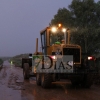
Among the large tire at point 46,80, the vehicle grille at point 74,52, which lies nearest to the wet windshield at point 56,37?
the vehicle grille at point 74,52

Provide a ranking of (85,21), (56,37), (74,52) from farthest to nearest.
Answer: (85,21), (56,37), (74,52)

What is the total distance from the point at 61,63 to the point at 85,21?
13.3 meters

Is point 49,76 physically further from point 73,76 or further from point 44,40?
point 44,40

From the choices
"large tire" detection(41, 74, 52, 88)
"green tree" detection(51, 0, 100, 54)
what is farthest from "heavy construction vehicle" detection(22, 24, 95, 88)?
"green tree" detection(51, 0, 100, 54)

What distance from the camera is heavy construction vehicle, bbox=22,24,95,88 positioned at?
527 inches

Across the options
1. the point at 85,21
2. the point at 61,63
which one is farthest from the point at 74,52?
the point at 85,21

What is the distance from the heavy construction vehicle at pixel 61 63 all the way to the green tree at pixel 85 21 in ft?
34.2

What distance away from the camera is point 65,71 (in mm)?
13336

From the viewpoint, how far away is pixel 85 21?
1029 inches

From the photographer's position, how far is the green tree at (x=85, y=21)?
25500mm

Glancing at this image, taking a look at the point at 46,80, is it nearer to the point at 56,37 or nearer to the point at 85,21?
the point at 56,37

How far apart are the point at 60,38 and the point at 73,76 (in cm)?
284

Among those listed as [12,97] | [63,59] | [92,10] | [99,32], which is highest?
[92,10]

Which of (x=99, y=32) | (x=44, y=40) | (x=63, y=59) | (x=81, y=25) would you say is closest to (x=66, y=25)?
(x=81, y=25)
